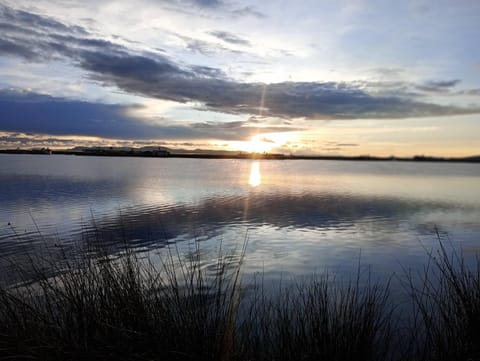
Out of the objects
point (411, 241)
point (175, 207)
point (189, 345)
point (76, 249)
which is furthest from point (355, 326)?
point (175, 207)

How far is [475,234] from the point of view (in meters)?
14.9

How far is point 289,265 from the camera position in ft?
35.6

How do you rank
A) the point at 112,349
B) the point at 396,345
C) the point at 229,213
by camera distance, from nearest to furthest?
the point at 112,349, the point at 396,345, the point at 229,213

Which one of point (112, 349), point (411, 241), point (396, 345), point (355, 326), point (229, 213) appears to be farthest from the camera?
point (229, 213)

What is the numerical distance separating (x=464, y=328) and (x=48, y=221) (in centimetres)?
1465

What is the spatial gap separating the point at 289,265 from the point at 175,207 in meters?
11.0

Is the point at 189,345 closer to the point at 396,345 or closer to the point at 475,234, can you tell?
the point at 396,345

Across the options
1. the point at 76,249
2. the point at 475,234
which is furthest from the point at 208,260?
the point at 475,234

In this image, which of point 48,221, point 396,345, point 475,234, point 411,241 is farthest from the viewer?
point 48,221

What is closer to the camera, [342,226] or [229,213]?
[342,226]

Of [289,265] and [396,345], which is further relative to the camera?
[289,265]

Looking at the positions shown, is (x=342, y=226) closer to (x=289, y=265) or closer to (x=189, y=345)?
(x=289, y=265)

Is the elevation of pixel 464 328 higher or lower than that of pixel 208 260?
higher

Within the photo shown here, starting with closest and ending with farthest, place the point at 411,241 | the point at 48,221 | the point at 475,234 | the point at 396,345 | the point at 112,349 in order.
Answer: the point at 112,349, the point at 396,345, the point at 411,241, the point at 475,234, the point at 48,221
